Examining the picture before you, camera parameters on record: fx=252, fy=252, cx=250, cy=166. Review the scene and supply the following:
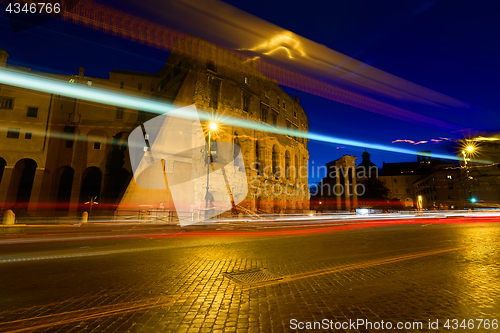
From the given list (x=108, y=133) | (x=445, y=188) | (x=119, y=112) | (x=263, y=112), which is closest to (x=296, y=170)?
(x=263, y=112)

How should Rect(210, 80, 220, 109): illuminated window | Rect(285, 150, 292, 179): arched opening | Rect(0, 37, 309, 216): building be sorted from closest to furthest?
Rect(0, 37, 309, 216): building < Rect(210, 80, 220, 109): illuminated window < Rect(285, 150, 292, 179): arched opening

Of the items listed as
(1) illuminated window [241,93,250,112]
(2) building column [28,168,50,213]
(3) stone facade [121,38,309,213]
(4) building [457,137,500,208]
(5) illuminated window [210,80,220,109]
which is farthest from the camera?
(4) building [457,137,500,208]

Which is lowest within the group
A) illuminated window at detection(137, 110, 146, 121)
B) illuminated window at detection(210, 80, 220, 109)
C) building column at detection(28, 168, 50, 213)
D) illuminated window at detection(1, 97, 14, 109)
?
building column at detection(28, 168, 50, 213)

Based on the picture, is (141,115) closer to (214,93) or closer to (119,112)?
(119,112)

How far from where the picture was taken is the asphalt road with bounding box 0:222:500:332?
3094 mm

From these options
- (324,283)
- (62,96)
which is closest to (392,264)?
(324,283)

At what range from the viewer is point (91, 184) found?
30734mm

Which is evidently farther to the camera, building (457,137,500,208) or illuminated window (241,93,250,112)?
building (457,137,500,208)

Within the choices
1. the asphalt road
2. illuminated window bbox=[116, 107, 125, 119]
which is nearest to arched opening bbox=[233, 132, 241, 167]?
illuminated window bbox=[116, 107, 125, 119]

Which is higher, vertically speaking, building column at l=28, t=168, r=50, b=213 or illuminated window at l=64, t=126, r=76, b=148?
illuminated window at l=64, t=126, r=76, b=148

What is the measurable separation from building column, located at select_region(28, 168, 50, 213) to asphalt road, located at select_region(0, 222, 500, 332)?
24067 mm

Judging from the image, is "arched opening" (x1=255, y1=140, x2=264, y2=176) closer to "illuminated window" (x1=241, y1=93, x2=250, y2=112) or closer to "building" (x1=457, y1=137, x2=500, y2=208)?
"illuminated window" (x1=241, y1=93, x2=250, y2=112)

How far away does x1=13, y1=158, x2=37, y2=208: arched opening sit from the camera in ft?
88.6

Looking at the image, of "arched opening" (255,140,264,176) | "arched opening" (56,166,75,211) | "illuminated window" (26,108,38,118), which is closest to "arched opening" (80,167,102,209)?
"arched opening" (56,166,75,211)
